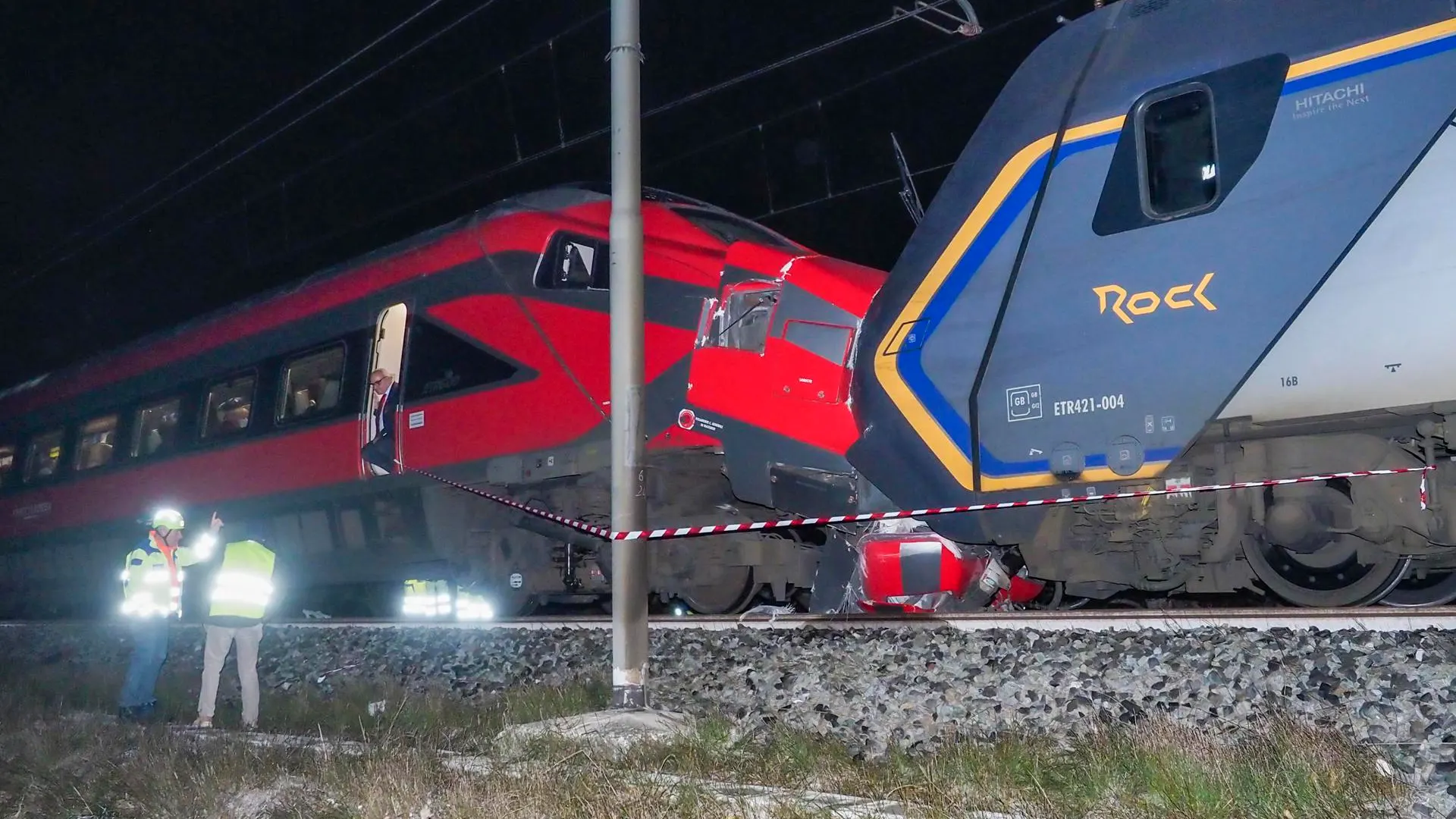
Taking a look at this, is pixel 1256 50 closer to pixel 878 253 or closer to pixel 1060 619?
pixel 1060 619

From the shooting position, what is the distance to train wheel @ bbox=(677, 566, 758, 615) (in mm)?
10164

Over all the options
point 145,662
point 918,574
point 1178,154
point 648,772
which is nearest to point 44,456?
point 145,662

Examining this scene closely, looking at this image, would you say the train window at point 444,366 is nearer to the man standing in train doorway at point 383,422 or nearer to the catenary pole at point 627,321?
the man standing in train doorway at point 383,422

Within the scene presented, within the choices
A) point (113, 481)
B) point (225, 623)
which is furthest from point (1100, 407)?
point (113, 481)

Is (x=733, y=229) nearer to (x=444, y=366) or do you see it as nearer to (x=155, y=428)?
(x=444, y=366)

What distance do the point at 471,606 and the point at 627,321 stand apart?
7.28 m

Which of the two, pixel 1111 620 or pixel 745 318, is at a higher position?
pixel 745 318

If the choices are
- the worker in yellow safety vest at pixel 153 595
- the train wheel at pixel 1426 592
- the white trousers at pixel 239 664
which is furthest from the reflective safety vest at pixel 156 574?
the train wheel at pixel 1426 592

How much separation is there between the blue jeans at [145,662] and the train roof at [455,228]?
4579 millimetres

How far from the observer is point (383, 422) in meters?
11.6

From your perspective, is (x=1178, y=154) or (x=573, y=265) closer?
(x=1178, y=154)

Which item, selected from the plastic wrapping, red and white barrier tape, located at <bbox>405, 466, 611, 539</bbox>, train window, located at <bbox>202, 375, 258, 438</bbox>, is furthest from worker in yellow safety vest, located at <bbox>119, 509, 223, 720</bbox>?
the plastic wrapping

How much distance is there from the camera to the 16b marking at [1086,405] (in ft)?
21.1

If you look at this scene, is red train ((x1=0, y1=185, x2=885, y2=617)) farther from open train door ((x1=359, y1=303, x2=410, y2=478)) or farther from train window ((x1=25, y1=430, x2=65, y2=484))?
train window ((x1=25, y1=430, x2=65, y2=484))
